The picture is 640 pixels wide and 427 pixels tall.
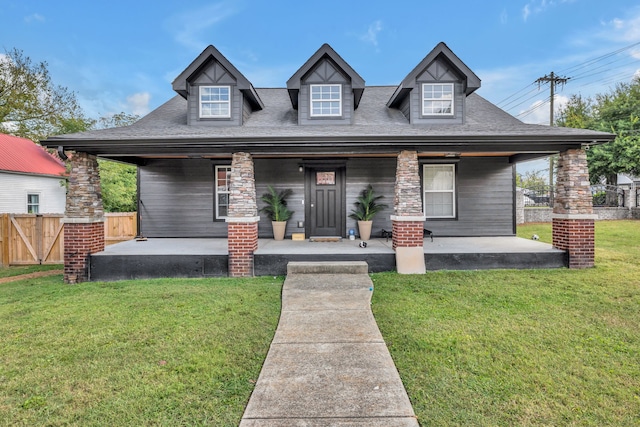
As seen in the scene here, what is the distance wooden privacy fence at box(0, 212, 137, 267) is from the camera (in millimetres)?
8641

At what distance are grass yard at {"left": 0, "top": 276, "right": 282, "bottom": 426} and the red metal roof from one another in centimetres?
1381

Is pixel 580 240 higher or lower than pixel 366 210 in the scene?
lower

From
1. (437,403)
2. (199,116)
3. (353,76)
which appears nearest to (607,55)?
(353,76)

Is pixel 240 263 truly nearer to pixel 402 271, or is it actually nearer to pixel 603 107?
pixel 402 271

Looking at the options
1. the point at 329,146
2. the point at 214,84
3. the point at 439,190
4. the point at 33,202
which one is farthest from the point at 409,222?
the point at 33,202

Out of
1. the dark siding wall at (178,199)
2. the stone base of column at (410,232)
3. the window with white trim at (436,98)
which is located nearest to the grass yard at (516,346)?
the stone base of column at (410,232)

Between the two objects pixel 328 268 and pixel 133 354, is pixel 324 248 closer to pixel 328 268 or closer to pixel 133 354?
pixel 328 268

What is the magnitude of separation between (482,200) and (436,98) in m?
3.51

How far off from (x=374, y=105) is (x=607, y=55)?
2342 centimetres

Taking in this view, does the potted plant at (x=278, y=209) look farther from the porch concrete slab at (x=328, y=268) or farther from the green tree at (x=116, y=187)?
the green tree at (x=116, y=187)

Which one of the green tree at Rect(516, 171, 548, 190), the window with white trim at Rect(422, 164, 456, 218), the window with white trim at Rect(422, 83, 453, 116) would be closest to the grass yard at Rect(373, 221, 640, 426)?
the window with white trim at Rect(422, 164, 456, 218)

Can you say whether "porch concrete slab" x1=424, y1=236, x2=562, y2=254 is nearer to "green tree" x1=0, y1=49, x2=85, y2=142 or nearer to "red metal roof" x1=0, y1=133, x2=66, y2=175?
"red metal roof" x1=0, y1=133, x2=66, y2=175

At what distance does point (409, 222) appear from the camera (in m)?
6.81

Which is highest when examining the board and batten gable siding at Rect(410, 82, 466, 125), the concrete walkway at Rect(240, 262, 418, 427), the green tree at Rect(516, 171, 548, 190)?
the green tree at Rect(516, 171, 548, 190)
